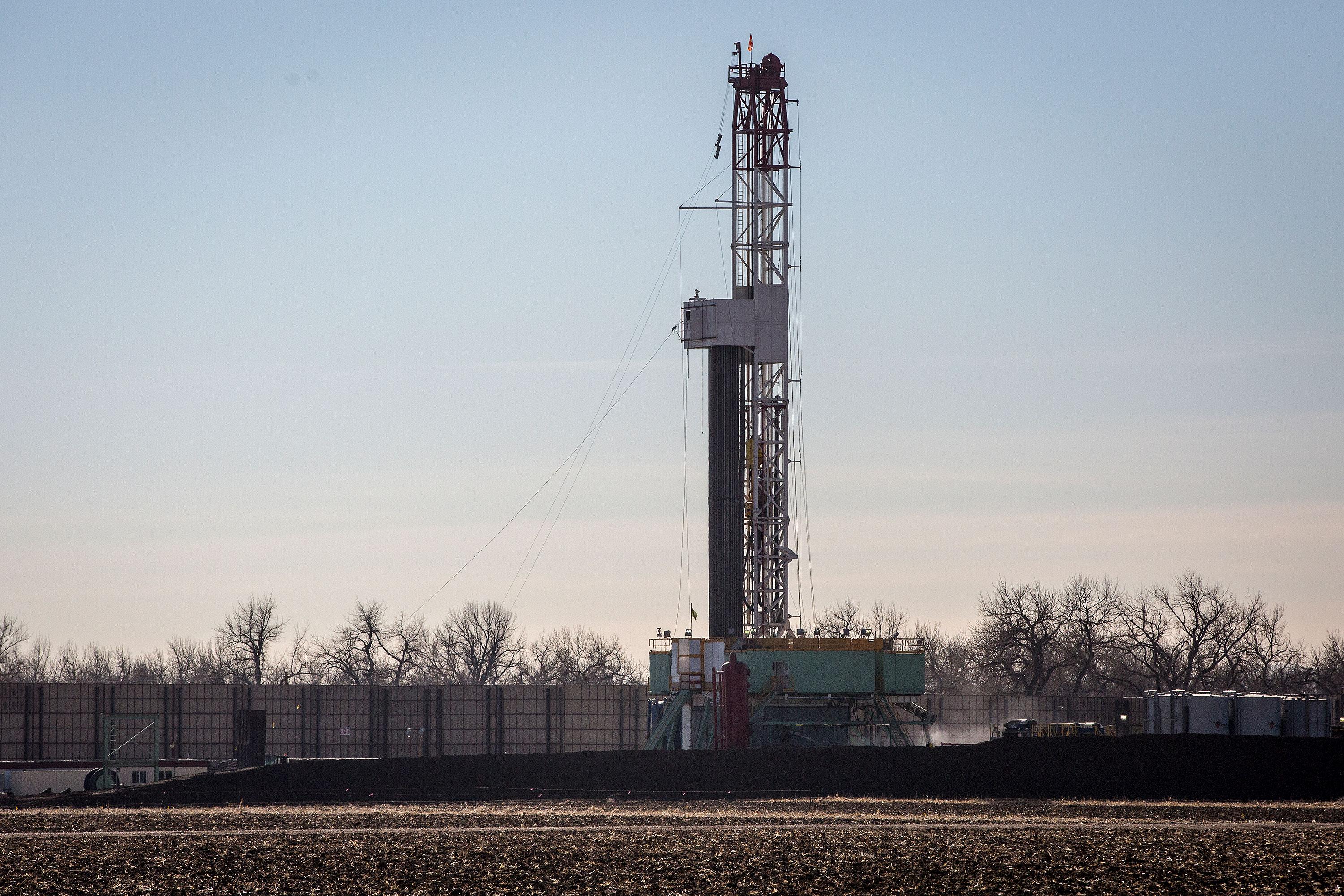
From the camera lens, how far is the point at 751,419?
58.4m

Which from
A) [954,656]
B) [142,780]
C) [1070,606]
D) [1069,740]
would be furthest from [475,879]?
[954,656]

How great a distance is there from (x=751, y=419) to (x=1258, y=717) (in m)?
20.5

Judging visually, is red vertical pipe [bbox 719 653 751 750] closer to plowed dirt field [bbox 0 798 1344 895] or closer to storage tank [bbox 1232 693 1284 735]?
plowed dirt field [bbox 0 798 1344 895]

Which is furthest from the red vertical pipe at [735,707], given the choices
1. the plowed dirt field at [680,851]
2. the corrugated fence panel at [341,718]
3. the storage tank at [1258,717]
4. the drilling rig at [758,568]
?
the storage tank at [1258,717]

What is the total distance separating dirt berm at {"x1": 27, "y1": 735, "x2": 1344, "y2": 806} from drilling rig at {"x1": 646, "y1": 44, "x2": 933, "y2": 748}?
503 cm

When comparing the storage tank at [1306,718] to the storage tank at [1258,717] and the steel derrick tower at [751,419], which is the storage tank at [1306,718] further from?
the steel derrick tower at [751,419]

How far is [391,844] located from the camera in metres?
31.7

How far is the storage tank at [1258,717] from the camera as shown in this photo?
56656 millimetres

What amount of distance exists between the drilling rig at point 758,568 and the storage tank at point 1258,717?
11282 millimetres

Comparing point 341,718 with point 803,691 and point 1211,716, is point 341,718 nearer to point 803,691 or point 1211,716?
point 803,691

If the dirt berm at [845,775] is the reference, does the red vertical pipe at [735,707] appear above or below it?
above

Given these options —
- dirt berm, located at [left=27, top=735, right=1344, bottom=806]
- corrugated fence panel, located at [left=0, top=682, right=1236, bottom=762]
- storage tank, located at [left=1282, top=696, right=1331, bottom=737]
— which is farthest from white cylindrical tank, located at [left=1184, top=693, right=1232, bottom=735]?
corrugated fence panel, located at [left=0, top=682, right=1236, bottom=762]

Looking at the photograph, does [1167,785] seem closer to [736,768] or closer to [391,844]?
[736,768]

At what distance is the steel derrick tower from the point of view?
57.5 meters
